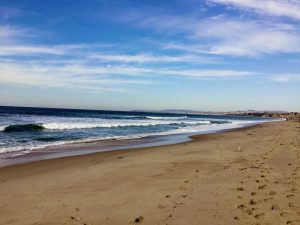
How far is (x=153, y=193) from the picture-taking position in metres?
7.39

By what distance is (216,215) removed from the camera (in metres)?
5.91

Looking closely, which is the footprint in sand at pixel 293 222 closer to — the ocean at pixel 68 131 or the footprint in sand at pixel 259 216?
the footprint in sand at pixel 259 216

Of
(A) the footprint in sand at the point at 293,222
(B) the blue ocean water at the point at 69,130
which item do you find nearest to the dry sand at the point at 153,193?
(A) the footprint in sand at the point at 293,222

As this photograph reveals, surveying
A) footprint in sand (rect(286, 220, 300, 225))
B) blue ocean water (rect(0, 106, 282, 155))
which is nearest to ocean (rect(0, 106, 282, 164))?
blue ocean water (rect(0, 106, 282, 155))

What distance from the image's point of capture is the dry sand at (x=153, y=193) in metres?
5.85

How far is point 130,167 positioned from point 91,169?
3.98 ft

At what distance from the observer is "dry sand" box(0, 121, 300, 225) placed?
5.85 metres

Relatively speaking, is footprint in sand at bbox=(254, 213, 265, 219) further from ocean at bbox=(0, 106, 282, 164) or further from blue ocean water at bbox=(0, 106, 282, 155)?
blue ocean water at bbox=(0, 106, 282, 155)

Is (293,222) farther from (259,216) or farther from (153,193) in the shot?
(153,193)

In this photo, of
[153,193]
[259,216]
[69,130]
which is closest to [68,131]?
[69,130]

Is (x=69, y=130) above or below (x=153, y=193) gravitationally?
below

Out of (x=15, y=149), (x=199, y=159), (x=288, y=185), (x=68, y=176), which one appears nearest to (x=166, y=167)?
(x=199, y=159)

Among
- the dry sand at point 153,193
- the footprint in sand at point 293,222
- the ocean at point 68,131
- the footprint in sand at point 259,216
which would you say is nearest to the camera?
the footprint in sand at point 293,222

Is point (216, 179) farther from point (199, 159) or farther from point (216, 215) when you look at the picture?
point (199, 159)
